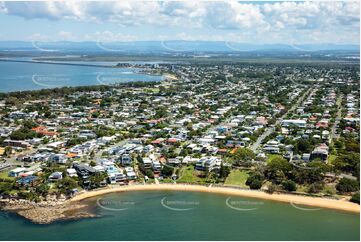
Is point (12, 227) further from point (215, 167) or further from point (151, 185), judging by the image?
point (215, 167)

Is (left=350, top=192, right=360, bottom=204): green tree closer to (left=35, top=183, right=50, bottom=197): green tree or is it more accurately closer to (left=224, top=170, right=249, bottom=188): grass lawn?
(left=224, top=170, right=249, bottom=188): grass lawn

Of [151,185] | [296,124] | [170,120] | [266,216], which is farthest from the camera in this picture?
[170,120]

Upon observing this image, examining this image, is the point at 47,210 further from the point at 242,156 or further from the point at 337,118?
the point at 337,118

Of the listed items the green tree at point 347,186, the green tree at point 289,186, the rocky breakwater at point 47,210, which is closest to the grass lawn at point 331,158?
the green tree at point 347,186

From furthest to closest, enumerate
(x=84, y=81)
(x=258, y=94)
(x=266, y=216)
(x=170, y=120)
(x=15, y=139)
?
(x=84, y=81) < (x=258, y=94) < (x=170, y=120) < (x=15, y=139) < (x=266, y=216)

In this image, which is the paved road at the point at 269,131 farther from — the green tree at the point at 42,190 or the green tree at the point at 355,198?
the green tree at the point at 42,190

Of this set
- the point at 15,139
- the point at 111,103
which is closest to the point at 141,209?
the point at 15,139
